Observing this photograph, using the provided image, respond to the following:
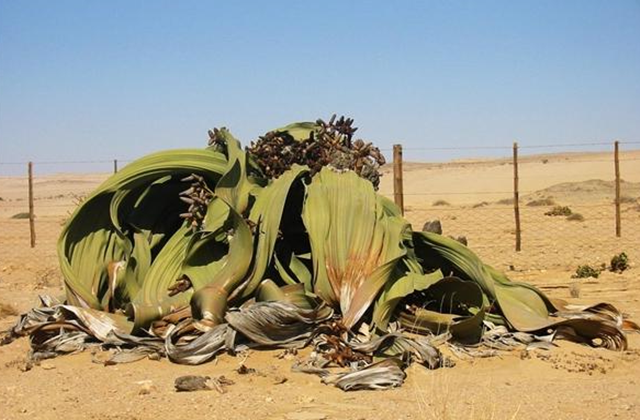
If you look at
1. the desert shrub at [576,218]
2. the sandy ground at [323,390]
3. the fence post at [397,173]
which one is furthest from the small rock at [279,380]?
the desert shrub at [576,218]

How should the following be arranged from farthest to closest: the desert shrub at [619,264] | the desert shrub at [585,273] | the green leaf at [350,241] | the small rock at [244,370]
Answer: the desert shrub at [619,264] < the desert shrub at [585,273] < the green leaf at [350,241] < the small rock at [244,370]

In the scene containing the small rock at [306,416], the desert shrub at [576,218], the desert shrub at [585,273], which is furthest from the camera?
the desert shrub at [576,218]

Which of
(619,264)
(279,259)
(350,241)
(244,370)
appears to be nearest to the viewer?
(244,370)

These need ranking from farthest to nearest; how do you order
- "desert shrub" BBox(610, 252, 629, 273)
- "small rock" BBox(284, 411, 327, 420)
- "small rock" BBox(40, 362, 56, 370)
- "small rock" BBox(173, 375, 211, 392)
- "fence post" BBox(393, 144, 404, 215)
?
"fence post" BBox(393, 144, 404, 215)
"desert shrub" BBox(610, 252, 629, 273)
"small rock" BBox(40, 362, 56, 370)
"small rock" BBox(173, 375, 211, 392)
"small rock" BBox(284, 411, 327, 420)

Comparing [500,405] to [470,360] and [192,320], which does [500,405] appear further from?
[192,320]

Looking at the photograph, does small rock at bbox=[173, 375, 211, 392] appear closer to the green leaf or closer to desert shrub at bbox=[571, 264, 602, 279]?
the green leaf

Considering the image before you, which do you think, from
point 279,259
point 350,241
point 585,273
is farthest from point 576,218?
point 350,241

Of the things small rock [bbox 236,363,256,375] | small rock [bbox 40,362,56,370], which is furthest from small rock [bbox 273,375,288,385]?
small rock [bbox 40,362,56,370]

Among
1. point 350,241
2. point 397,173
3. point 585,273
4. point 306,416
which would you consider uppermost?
point 397,173

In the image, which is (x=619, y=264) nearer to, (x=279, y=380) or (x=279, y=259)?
(x=279, y=259)

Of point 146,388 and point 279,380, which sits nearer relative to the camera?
point 146,388

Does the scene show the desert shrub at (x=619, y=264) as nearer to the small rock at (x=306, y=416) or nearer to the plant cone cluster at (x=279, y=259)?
the plant cone cluster at (x=279, y=259)

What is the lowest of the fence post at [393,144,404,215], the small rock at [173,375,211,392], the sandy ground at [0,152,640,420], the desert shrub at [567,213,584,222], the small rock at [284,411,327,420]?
the small rock at [284,411,327,420]

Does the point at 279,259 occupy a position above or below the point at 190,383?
above
